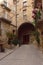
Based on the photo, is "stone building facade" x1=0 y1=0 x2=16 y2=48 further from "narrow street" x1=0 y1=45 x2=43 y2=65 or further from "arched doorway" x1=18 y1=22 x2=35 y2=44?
"narrow street" x1=0 y1=45 x2=43 y2=65

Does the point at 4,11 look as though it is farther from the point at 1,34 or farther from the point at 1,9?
the point at 1,34

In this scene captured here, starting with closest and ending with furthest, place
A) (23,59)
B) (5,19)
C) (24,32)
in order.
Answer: (23,59), (5,19), (24,32)

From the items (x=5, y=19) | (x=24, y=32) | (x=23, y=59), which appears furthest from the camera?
(x=24, y=32)

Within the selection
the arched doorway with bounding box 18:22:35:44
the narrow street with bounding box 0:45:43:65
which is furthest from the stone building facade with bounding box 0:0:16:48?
the narrow street with bounding box 0:45:43:65

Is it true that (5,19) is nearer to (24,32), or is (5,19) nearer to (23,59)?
(24,32)

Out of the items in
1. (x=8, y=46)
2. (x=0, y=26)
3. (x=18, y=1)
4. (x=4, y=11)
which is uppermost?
(x=18, y=1)

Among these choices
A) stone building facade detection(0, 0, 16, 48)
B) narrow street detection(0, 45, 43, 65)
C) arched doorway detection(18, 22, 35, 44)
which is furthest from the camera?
arched doorway detection(18, 22, 35, 44)

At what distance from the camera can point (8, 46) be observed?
26641mm

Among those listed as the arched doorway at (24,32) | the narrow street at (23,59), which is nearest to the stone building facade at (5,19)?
the arched doorway at (24,32)

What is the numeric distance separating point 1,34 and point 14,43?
369cm

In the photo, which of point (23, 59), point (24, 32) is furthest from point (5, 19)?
point (23, 59)

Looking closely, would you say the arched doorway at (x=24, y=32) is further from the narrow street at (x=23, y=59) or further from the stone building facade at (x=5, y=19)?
the narrow street at (x=23, y=59)

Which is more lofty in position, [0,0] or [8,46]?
[0,0]

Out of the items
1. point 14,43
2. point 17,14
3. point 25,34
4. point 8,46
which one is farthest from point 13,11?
point 8,46
